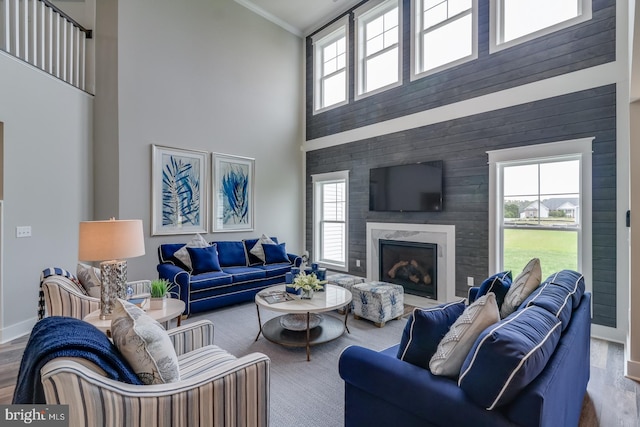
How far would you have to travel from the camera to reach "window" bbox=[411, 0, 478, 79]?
4.38 meters

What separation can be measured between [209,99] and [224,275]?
119 inches

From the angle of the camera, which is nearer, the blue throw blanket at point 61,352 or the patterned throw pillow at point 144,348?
the blue throw blanket at point 61,352

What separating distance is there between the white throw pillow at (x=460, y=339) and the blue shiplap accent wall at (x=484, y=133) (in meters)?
2.90

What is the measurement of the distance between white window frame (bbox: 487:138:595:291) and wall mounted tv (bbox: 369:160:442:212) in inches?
28.0

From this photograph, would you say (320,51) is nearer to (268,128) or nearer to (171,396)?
(268,128)

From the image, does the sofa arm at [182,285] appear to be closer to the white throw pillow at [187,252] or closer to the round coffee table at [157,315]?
the white throw pillow at [187,252]

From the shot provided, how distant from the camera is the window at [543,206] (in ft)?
11.2

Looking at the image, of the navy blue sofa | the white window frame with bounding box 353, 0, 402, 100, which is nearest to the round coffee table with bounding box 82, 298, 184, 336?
the navy blue sofa

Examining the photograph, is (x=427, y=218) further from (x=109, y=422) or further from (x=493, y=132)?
(x=109, y=422)

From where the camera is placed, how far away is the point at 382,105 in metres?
5.33

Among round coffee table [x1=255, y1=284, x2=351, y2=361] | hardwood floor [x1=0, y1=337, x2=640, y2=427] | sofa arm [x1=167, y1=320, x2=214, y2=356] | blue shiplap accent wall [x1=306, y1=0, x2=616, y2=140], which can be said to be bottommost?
hardwood floor [x1=0, y1=337, x2=640, y2=427]

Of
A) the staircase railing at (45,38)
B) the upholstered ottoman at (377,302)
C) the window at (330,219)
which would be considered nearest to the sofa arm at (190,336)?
the upholstered ottoman at (377,302)

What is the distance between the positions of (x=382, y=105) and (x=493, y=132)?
6.33 feet

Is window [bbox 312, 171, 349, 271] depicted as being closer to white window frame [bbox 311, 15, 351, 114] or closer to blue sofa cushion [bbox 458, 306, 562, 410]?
white window frame [bbox 311, 15, 351, 114]
